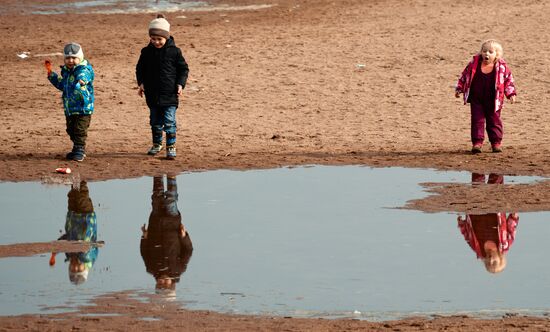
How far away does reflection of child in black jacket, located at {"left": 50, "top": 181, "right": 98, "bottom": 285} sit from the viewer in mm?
10500

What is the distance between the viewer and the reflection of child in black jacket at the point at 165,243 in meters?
10.4

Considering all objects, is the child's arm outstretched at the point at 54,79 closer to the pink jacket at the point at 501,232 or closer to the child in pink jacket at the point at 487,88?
the child in pink jacket at the point at 487,88

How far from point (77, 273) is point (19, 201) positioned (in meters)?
3.04

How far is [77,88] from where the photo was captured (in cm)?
1514

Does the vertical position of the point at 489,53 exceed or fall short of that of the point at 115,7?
it falls short

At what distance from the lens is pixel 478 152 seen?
1566 cm

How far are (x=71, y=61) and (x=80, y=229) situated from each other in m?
3.64

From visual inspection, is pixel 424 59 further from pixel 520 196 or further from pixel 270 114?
pixel 520 196

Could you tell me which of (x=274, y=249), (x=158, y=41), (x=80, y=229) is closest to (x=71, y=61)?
(x=158, y=41)

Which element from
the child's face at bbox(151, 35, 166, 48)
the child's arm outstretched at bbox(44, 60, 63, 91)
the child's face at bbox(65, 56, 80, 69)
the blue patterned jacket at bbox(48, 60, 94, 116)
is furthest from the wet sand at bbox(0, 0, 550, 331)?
the child's face at bbox(151, 35, 166, 48)

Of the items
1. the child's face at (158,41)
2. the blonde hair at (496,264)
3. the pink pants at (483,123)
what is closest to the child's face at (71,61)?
the child's face at (158,41)

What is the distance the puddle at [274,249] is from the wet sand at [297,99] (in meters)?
0.47

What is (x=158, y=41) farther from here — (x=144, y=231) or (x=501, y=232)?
(x=501, y=232)

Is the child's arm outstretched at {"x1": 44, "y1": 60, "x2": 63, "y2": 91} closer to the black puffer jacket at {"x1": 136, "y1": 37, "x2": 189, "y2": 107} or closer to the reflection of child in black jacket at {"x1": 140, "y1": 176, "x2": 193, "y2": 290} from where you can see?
the black puffer jacket at {"x1": 136, "y1": 37, "x2": 189, "y2": 107}
